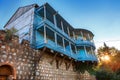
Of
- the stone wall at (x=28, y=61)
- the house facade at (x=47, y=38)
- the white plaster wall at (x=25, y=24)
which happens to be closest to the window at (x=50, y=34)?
the house facade at (x=47, y=38)

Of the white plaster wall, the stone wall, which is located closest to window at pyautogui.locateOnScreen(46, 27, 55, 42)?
the white plaster wall

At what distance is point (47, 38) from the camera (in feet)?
49.1

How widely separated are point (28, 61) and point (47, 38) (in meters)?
Answer: 4.71

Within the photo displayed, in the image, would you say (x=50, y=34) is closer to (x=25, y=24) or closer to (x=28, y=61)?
(x=25, y=24)

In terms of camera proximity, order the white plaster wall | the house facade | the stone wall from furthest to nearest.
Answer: the white plaster wall
the house facade
the stone wall

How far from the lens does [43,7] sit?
46.6 ft

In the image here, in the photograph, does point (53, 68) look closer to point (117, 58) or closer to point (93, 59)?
point (93, 59)

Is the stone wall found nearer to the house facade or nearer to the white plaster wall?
the house facade

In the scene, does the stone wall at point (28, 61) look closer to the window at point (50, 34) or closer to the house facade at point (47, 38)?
the house facade at point (47, 38)

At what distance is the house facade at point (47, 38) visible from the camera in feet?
40.1

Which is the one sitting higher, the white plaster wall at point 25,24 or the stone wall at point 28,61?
the white plaster wall at point 25,24

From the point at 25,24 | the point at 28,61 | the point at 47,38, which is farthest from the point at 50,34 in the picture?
the point at 28,61

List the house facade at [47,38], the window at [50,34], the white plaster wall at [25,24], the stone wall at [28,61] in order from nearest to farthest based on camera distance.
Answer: the stone wall at [28,61], the house facade at [47,38], the white plaster wall at [25,24], the window at [50,34]

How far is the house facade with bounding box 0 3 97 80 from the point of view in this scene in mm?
12219
